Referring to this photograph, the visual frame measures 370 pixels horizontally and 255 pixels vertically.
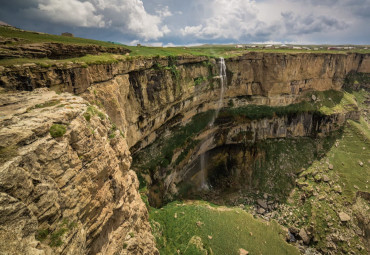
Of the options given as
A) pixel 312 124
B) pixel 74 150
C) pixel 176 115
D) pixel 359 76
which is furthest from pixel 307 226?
pixel 359 76

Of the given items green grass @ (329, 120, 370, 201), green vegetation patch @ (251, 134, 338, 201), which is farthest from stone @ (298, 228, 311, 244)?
green grass @ (329, 120, 370, 201)

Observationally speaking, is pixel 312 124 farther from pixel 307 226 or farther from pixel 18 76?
pixel 18 76

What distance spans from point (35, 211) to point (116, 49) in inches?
683

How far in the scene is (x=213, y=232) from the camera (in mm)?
18281

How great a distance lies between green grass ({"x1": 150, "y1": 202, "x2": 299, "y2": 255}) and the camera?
16.5m

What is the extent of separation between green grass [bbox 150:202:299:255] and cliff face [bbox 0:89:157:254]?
22.7ft

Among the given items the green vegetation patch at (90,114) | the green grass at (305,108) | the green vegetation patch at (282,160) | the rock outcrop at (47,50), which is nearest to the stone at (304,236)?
the green vegetation patch at (282,160)

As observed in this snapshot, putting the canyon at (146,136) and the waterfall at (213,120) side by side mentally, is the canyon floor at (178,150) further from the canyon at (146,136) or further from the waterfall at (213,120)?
the waterfall at (213,120)

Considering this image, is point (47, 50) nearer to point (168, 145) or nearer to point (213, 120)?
point (168, 145)

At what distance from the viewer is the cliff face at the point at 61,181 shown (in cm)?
472

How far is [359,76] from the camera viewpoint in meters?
45.6

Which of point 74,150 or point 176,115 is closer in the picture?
point 74,150

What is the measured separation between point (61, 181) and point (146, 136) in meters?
16.2

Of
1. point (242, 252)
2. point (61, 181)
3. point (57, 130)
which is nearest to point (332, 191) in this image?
point (242, 252)
